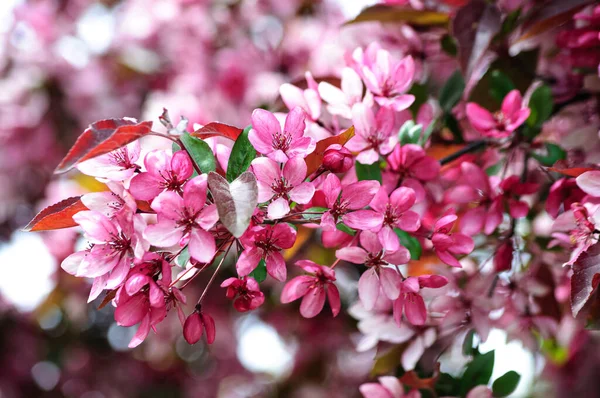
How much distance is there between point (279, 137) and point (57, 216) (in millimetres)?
234

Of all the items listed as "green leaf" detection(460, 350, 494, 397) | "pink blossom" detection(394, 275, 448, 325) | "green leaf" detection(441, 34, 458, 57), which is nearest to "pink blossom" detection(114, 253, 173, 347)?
"pink blossom" detection(394, 275, 448, 325)

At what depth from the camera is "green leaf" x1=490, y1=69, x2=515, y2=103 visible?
32.4 inches

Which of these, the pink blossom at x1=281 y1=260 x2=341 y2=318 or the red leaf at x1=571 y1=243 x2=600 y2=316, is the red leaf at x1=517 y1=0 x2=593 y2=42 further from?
the pink blossom at x1=281 y1=260 x2=341 y2=318

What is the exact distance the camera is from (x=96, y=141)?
20.4 inches

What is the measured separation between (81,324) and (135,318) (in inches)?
68.2

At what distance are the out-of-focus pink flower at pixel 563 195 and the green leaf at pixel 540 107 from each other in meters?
0.12

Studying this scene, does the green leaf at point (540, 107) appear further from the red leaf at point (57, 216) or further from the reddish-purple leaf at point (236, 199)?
the red leaf at point (57, 216)

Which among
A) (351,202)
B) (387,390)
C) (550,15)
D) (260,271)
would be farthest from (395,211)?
(550,15)

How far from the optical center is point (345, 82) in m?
0.71

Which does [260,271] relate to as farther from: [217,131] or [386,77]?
[386,77]

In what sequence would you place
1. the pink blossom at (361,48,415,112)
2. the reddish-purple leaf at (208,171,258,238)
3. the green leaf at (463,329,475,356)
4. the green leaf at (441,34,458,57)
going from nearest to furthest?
the reddish-purple leaf at (208,171,258,238)
the pink blossom at (361,48,415,112)
the green leaf at (463,329,475,356)
the green leaf at (441,34,458,57)

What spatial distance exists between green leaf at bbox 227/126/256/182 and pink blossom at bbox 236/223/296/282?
7 cm

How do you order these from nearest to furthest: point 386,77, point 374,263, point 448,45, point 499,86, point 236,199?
point 236,199
point 374,263
point 386,77
point 499,86
point 448,45

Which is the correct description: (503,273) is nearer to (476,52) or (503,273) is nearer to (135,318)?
(476,52)
